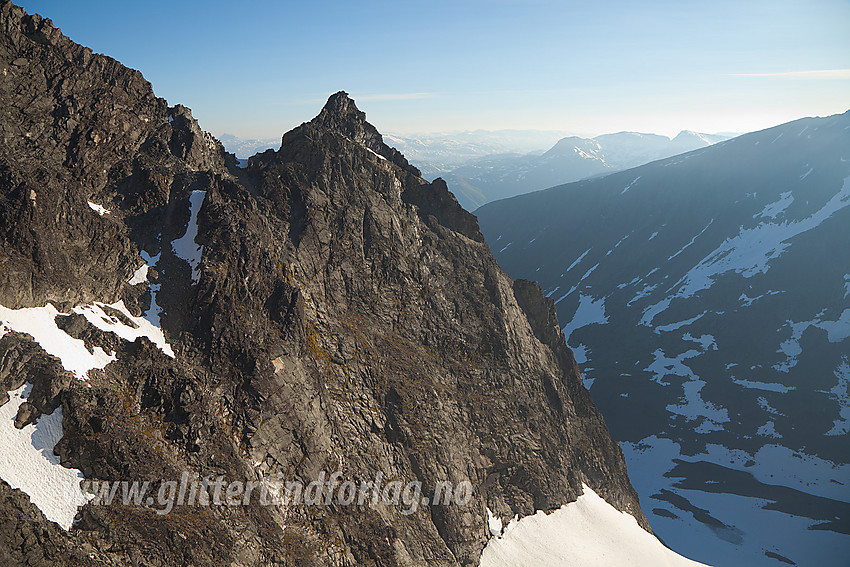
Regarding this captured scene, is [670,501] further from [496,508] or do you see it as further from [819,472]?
[496,508]

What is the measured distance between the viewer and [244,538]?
43812mm

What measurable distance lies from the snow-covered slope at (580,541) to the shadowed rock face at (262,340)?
239 centimetres

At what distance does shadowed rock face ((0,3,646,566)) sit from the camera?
42.2 metres

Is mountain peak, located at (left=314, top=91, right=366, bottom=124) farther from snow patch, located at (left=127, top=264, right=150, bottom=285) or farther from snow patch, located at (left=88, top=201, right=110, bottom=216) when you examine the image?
snow patch, located at (left=127, top=264, right=150, bottom=285)

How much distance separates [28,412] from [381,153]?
6584 centimetres

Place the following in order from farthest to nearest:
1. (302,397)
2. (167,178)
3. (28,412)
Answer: (167,178) → (302,397) → (28,412)

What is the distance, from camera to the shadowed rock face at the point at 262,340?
42.2 metres

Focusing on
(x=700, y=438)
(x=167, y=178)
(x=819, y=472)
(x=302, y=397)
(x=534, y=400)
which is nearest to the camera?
(x=302, y=397)

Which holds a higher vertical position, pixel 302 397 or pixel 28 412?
pixel 28 412

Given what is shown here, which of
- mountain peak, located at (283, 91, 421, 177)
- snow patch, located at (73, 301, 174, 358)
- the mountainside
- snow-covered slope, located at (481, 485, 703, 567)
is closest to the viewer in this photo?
snow patch, located at (73, 301, 174, 358)

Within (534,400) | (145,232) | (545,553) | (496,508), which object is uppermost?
(145,232)

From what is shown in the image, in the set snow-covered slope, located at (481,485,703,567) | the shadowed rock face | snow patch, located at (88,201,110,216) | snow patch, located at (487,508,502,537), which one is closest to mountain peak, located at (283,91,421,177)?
the shadowed rock face

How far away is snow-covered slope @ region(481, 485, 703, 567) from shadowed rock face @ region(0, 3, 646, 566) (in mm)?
2389

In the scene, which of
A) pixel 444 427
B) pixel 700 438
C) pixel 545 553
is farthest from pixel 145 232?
pixel 700 438
